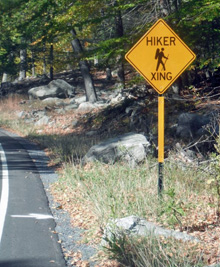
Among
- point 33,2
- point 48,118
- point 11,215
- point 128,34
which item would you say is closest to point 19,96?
point 48,118

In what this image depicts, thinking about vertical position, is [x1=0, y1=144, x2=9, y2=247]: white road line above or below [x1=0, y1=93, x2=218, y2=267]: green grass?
below

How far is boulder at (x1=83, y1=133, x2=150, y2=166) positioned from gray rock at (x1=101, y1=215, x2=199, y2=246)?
518 cm

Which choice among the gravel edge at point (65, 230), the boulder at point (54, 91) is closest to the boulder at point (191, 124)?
the gravel edge at point (65, 230)

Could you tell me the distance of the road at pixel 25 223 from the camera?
6754mm

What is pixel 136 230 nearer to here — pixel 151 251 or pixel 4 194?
pixel 151 251

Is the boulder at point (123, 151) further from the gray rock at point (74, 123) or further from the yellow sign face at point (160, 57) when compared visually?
the gray rock at point (74, 123)

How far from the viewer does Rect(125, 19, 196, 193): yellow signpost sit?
8641 millimetres

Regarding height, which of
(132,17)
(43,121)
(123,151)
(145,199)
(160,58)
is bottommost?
(145,199)

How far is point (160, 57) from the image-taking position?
28.4ft

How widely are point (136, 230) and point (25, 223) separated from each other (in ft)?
7.94

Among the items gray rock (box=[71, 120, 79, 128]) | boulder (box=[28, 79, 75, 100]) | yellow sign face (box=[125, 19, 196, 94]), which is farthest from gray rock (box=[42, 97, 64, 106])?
yellow sign face (box=[125, 19, 196, 94])

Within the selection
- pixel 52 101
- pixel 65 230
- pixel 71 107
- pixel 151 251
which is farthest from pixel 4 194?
pixel 52 101

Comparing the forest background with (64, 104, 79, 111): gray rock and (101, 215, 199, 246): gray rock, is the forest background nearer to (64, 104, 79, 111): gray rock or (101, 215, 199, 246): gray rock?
(64, 104, 79, 111): gray rock

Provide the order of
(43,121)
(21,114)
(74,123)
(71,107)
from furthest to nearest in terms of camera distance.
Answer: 1. (21,114)
2. (71,107)
3. (43,121)
4. (74,123)
